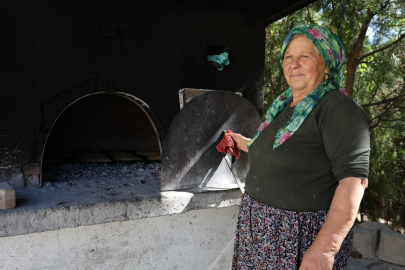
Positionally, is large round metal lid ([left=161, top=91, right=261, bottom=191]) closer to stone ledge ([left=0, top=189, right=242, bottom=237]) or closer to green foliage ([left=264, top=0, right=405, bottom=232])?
stone ledge ([left=0, top=189, right=242, bottom=237])

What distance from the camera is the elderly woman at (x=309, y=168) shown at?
1.13 metres

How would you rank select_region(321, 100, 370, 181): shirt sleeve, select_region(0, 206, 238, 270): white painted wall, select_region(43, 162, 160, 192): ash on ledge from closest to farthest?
select_region(321, 100, 370, 181): shirt sleeve, select_region(0, 206, 238, 270): white painted wall, select_region(43, 162, 160, 192): ash on ledge

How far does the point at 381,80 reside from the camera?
3971 mm

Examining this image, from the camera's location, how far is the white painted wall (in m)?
1.86

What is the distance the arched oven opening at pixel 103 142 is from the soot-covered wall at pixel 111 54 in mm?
281

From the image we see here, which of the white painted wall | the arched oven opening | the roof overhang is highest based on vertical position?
the roof overhang

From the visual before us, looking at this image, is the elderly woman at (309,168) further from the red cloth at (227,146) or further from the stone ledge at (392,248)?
the stone ledge at (392,248)

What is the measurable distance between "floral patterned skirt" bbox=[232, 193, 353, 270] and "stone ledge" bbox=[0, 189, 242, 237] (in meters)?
0.63

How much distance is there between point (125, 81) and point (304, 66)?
1.33 metres

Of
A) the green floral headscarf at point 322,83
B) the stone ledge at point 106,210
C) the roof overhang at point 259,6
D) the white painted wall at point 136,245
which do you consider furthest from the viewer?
the roof overhang at point 259,6

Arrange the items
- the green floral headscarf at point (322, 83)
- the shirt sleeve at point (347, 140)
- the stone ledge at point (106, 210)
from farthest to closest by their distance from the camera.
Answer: the stone ledge at point (106, 210), the green floral headscarf at point (322, 83), the shirt sleeve at point (347, 140)

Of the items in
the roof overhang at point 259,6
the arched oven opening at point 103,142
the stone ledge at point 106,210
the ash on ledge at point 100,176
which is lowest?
the stone ledge at point 106,210

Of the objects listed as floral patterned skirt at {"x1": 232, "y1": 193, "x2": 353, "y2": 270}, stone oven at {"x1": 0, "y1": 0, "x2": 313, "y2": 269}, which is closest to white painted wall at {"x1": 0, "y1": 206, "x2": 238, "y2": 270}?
stone oven at {"x1": 0, "y1": 0, "x2": 313, "y2": 269}

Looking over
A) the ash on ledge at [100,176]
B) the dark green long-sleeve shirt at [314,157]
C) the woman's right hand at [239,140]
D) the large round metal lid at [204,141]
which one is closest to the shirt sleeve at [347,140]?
the dark green long-sleeve shirt at [314,157]
